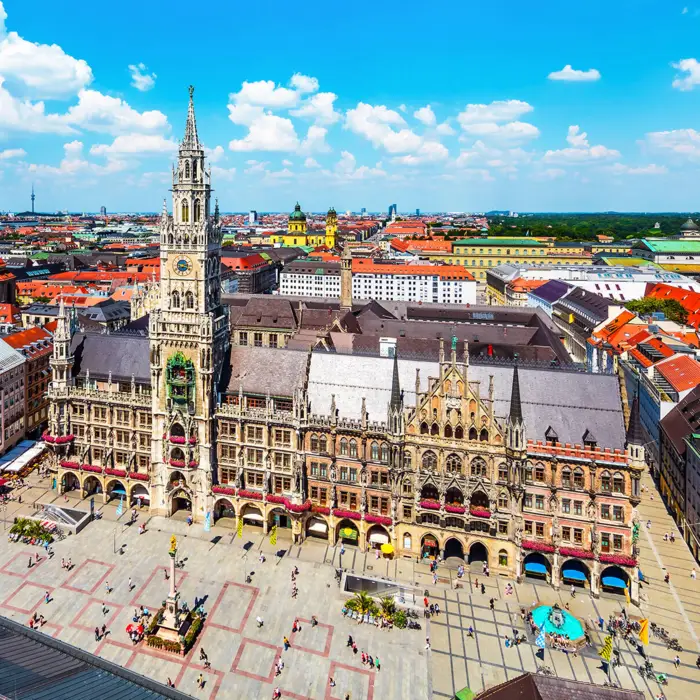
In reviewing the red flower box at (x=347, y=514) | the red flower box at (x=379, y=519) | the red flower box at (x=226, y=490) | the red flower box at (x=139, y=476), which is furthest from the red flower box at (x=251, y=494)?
A: the red flower box at (x=139, y=476)

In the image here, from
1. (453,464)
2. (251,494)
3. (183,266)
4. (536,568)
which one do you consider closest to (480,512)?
(453,464)

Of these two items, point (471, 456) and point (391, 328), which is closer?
point (471, 456)

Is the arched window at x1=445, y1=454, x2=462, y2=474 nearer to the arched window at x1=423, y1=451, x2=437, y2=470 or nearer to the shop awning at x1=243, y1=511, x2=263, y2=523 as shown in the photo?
the arched window at x1=423, y1=451, x2=437, y2=470

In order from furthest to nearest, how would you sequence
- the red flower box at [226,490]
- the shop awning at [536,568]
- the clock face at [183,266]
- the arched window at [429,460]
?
1. the red flower box at [226,490]
2. the clock face at [183,266]
3. the arched window at [429,460]
4. the shop awning at [536,568]

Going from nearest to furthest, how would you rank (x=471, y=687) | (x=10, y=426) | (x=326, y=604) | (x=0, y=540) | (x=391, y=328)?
(x=471, y=687) < (x=326, y=604) < (x=0, y=540) < (x=10, y=426) < (x=391, y=328)

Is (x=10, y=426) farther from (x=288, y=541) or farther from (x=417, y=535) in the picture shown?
(x=417, y=535)

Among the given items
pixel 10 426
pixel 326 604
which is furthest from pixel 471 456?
pixel 10 426

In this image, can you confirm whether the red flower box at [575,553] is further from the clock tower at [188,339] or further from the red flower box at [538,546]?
the clock tower at [188,339]
